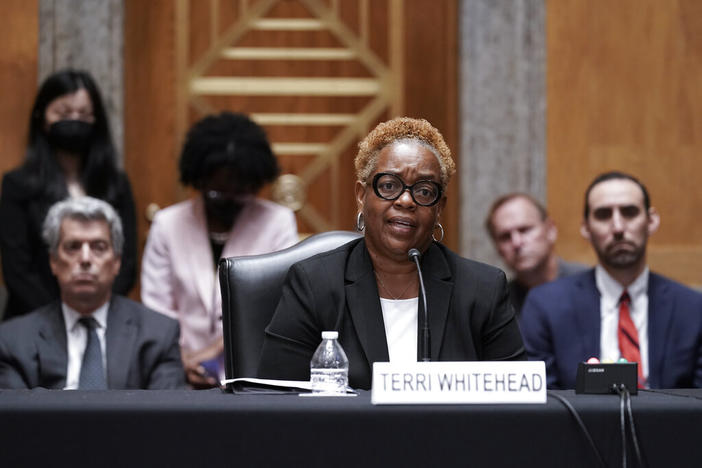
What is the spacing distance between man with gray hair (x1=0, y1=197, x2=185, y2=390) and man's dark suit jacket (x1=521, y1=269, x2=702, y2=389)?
3.76ft

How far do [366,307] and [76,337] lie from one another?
1236 millimetres

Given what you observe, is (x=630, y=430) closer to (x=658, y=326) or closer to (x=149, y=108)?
(x=658, y=326)

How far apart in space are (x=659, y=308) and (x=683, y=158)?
1.72m

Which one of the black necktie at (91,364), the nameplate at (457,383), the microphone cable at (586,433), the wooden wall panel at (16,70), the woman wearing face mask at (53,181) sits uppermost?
the wooden wall panel at (16,70)

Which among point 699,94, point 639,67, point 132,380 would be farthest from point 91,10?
point 699,94

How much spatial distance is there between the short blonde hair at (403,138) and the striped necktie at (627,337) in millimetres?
1126

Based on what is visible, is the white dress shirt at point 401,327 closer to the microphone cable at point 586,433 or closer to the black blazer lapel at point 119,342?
the microphone cable at point 586,433

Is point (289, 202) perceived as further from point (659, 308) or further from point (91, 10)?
point (659, 308)

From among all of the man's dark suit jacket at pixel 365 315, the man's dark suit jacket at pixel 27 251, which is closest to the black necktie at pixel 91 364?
the man's dark suit jacket at pixel 27 251

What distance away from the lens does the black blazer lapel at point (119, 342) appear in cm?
303

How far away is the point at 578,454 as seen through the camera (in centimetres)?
164

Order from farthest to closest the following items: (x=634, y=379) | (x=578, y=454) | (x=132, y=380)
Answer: (x=132, y=380) → (x=634, y=379) → (x=578, y=454)

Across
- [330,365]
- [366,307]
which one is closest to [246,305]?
[366,307]

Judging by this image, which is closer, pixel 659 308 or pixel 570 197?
pixel 659 308
